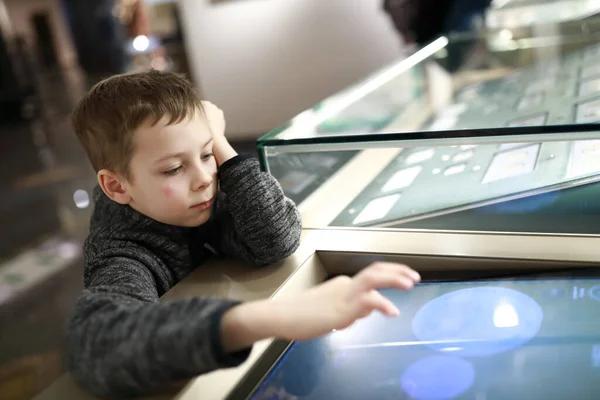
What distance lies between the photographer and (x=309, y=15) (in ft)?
11.2

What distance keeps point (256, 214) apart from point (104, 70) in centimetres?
469

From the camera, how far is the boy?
490 mm

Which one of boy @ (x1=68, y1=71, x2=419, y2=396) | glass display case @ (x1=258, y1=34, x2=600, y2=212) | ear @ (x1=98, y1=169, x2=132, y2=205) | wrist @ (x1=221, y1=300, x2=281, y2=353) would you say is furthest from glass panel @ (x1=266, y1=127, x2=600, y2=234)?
wrist @ (x1=221, y1=300, x2=281, y2=353)

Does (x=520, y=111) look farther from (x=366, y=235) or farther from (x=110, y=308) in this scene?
(x=110, y=308)

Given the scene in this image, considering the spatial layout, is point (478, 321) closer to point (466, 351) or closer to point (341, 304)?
point (466, 351)

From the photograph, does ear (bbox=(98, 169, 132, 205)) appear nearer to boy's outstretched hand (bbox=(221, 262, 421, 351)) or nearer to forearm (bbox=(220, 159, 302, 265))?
forearm (bbox=(220, 159, 302, 265))

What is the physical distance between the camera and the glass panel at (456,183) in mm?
749

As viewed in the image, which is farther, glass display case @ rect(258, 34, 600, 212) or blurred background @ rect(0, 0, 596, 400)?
blurred background @ rect(0, 0, 596, 400)

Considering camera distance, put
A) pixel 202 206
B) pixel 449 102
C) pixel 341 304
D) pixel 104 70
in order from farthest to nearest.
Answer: pixel 104 70
pixel 449 102
pixel 202 206
pixel 341 304

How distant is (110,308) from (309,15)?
3113 millimetres

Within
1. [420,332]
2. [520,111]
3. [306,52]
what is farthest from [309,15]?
[420,332]

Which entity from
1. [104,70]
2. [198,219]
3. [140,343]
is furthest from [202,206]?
[104,70]

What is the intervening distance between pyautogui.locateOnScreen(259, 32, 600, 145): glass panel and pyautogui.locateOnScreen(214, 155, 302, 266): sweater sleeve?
7 centimetres

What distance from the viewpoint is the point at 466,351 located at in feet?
1.90
